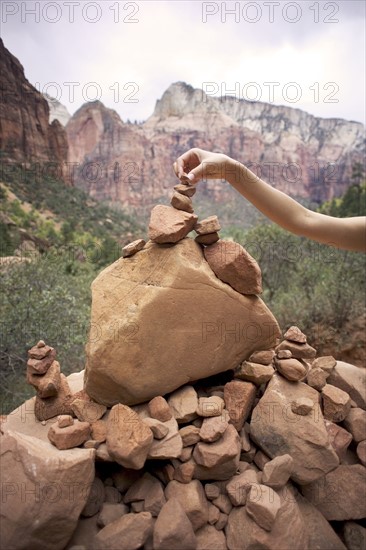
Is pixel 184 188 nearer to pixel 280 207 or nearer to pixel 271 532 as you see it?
pixel 280 207

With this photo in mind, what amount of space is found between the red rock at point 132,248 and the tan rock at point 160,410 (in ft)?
4.04

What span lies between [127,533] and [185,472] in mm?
511

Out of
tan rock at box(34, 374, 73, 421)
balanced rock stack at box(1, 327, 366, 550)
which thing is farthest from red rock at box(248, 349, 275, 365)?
tan rock at box(34, 374, 73, 421)

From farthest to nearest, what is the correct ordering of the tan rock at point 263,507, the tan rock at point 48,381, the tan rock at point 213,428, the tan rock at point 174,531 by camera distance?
the tan rock at point 48,381 → the tan rock at point 213,428 → the tan rock at point 263,507 → the tan rock at point 174,531

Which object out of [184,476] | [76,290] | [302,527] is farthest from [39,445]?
[76,290]

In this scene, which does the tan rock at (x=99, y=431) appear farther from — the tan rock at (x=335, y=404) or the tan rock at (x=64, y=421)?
the tan rock at (x=335, y=404)

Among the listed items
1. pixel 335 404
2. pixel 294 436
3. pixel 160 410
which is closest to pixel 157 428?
pixel 160 410

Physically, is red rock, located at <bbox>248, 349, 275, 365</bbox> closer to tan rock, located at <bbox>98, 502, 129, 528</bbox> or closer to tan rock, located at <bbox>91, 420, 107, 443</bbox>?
tan rock, located at <bbox>91, 420, 107, 443</bbox>

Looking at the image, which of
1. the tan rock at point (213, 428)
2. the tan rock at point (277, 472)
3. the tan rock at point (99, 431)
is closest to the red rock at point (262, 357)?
the tan rock at point (213, 428)

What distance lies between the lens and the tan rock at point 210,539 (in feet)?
7.42

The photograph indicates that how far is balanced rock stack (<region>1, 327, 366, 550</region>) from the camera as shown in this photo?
6.91 feet

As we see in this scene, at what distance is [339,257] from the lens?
9.48m

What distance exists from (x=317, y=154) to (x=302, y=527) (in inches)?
4487

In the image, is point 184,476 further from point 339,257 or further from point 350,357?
point 339,257
